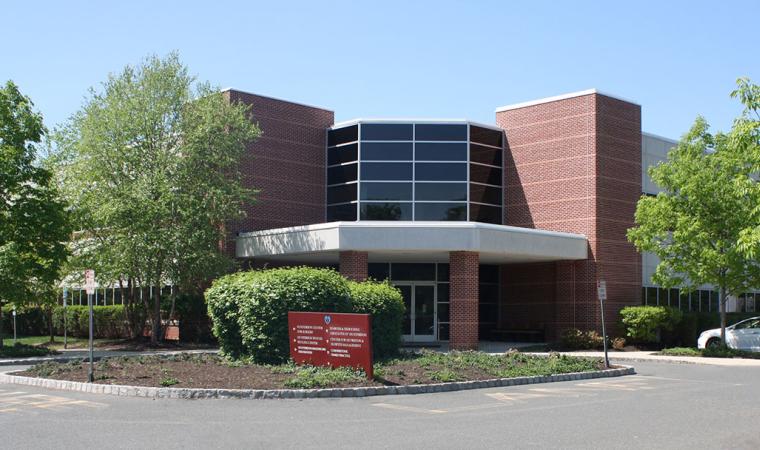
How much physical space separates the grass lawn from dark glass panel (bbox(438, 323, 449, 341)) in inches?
453

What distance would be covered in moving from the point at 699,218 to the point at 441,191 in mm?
9997

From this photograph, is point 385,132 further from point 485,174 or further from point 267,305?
point 267,305

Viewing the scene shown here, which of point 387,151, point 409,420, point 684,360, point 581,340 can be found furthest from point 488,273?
point 409,420

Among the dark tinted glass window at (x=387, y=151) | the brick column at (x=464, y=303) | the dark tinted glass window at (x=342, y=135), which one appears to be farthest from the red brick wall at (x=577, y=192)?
the dark tinted glass window at (x=342, y=135)

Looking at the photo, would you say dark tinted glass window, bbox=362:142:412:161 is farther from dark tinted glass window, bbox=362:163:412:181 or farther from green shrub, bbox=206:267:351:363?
green shrub, bbox=206:267:351:363

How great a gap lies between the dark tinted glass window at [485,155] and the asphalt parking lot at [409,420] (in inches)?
722

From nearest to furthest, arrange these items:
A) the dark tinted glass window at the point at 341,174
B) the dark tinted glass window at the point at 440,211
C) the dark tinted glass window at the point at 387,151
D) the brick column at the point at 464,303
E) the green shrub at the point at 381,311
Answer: the green shrub at the point at 381,311 < the brick column at the point at 464,303 < the dark tinted glass window at the point at 440,211 < the dark tinted glass window at the point at 387,151 < the dark tinted glass window at the point at 341,174

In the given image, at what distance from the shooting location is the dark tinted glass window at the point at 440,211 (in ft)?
114

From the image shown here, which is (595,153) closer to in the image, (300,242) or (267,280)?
(300,242)

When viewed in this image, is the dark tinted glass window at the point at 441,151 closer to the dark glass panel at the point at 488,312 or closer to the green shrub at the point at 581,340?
the dark glass panel at the point at 488,312

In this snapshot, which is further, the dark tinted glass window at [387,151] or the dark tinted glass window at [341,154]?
the dark tinted glass window at [341,154]

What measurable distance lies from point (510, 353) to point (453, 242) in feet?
23.3

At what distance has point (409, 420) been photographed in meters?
13.1

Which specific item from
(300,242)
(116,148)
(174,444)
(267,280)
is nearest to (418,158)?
(300,242)
